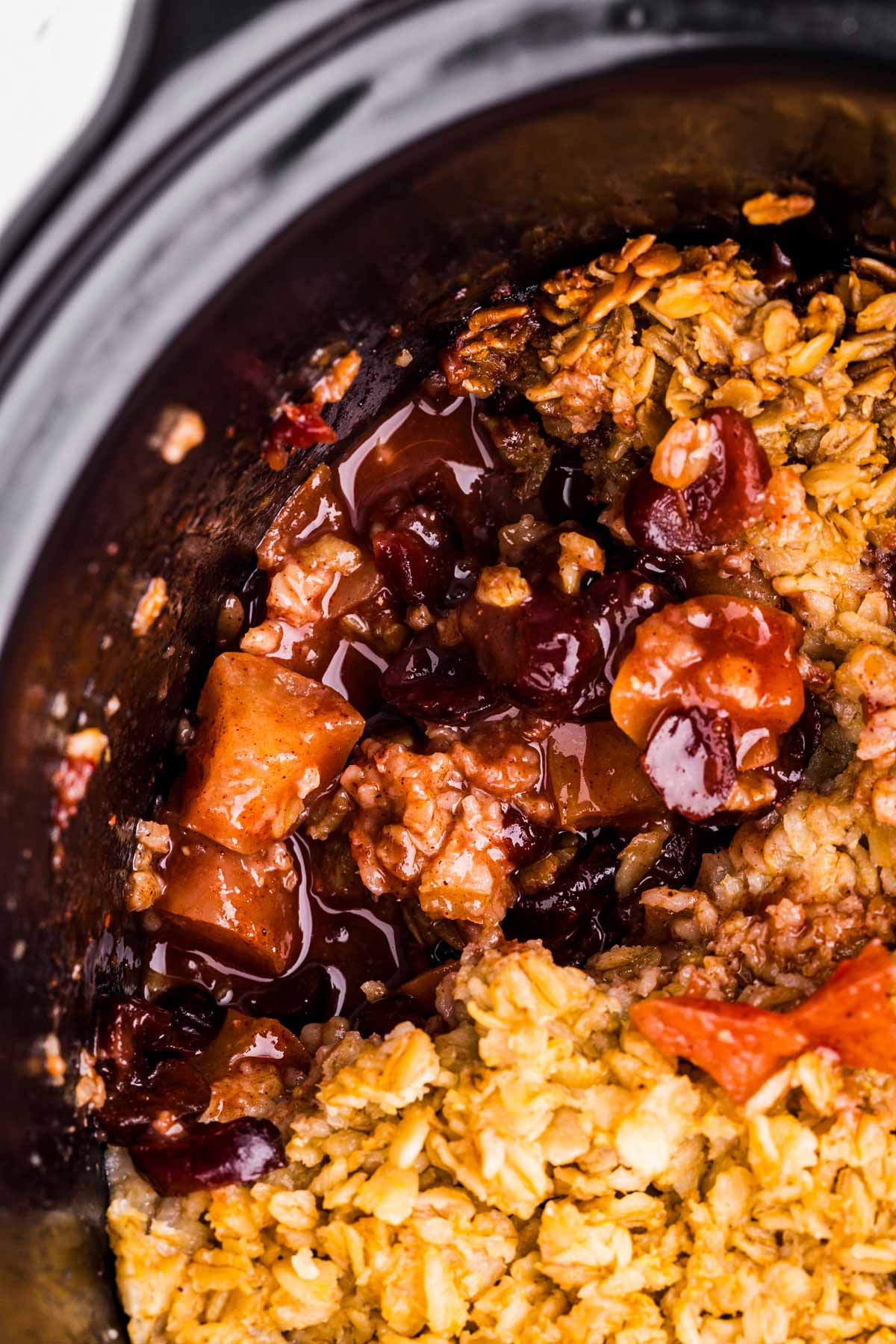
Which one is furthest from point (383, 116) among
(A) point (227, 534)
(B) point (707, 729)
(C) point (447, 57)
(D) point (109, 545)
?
(B) point (707, 729)

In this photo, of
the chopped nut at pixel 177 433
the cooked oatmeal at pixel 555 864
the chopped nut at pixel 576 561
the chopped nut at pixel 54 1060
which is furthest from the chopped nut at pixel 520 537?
the chopped nut at pixel 54 1060

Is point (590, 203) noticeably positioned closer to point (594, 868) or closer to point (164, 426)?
point (164, 426)

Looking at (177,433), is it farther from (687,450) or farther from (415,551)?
(687,450)

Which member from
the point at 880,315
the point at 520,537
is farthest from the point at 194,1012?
the point at 880,315

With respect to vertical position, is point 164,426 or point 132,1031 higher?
point 164,426

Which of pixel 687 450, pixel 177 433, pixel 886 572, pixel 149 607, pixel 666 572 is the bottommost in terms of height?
pixel 886 572

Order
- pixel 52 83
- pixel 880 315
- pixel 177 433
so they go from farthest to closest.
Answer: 1. pixel 880 315
2. pixel 177 433
3. pixel 52 83

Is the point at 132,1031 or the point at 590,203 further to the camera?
the point at 132,1031
